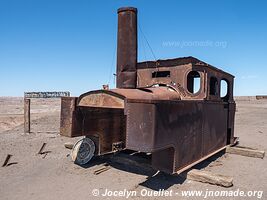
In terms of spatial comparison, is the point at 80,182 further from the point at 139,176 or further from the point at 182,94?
the point at 182,94

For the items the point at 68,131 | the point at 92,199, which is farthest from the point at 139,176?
the point at 68,131

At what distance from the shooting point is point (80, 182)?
582 cm

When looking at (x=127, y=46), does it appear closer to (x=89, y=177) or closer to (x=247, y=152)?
(x=89, y=177)

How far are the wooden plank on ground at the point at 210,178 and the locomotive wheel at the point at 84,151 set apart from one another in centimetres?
279

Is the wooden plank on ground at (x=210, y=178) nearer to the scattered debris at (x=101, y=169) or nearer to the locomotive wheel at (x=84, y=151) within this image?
the scattered debris at (x=101, y=169)

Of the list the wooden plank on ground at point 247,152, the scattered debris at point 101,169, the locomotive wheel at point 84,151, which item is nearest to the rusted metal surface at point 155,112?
the locomotive wheel at point 84,151

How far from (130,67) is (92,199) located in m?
3.15

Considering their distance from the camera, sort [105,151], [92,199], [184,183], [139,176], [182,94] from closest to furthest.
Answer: [92,199] → [184,183] → [139,176] → [182,94] → [105,151]

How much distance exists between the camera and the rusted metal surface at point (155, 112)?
480 centimetres

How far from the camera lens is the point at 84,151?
23.9 feet

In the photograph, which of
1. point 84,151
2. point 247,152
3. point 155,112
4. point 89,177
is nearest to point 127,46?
point 155,112

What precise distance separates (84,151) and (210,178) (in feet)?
11.4

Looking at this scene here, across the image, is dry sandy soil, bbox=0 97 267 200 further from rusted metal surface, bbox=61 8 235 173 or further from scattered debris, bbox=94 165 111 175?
rusted metal surface, bbox=61 8 235 173

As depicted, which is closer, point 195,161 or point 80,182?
point 80,182
